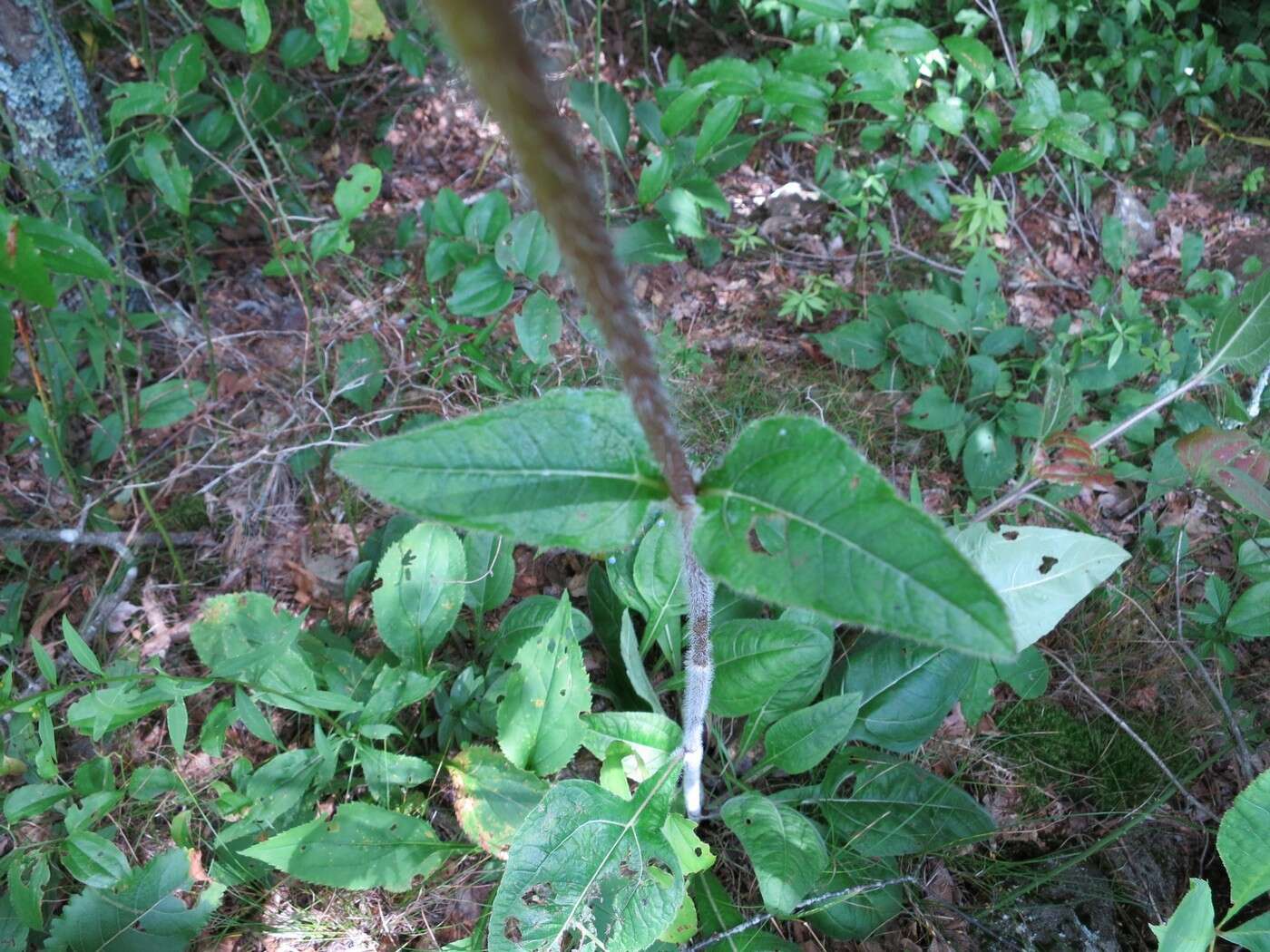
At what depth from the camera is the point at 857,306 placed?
345 cm

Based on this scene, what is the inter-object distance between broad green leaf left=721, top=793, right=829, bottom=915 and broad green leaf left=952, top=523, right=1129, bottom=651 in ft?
2.21

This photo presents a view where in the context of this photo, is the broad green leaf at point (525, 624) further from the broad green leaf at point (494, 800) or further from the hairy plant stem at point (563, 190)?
the hairy plant stem at point (563, 190)

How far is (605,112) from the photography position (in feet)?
10.3

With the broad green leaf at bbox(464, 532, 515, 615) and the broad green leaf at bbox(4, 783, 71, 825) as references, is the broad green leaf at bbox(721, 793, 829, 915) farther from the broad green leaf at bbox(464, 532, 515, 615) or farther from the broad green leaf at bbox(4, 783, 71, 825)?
the broad green leaf at bbox(4, 783, 71, 825)

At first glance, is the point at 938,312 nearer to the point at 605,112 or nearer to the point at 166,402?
the point at 605,112

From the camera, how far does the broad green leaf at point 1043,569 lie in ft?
6.46

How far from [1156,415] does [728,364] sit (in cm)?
151

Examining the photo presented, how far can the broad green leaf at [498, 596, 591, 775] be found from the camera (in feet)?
6.77

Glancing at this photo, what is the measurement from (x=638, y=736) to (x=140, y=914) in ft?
4.03

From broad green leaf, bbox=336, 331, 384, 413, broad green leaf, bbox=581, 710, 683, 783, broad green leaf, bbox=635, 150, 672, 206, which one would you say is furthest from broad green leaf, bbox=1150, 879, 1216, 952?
broad green leaf, bbox=336, 331, 384, 413

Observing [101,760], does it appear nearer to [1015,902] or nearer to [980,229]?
[1015,902]

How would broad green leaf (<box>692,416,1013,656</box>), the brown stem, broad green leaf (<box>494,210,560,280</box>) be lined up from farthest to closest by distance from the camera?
broad green leaf (<box>494,210,560,280</box>)
broad green leaf (<box>692,416,1013,656</box>)
the brown stem

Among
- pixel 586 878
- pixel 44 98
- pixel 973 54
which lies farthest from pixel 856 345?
pixel 44 98

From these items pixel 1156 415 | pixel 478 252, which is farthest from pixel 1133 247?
pixel 478 252
